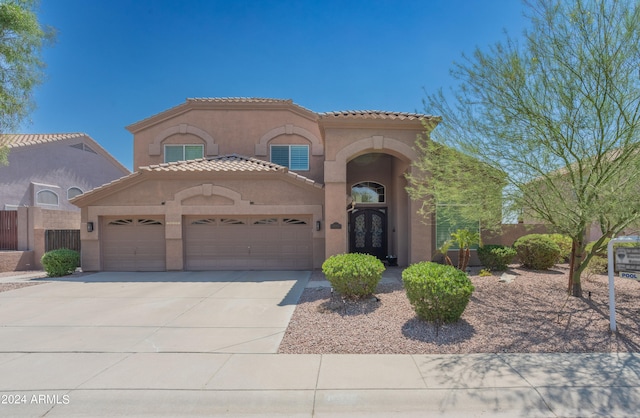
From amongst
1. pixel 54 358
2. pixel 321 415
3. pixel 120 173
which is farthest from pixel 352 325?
pixel 120 173

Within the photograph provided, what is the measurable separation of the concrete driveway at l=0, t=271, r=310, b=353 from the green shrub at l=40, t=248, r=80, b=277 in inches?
45.1

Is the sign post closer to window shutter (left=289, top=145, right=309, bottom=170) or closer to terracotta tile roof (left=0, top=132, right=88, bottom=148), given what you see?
window shutter (left=289, top=145, right=309, bottom=170)

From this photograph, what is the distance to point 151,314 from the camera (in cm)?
688

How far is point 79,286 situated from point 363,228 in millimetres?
10405

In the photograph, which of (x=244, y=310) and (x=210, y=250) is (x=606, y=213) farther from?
(x=210, y=250)

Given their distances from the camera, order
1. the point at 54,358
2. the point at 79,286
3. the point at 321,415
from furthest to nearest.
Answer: the point at 79,286 < the point at 54,358 < the point at 321,415

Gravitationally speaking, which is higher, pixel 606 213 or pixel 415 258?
pixel 606 213

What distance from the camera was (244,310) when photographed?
23.3 feet

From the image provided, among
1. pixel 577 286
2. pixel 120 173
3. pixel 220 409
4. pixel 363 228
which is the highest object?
pixel 120 173

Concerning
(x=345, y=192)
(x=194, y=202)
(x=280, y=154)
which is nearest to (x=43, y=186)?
(x=194, y=202)

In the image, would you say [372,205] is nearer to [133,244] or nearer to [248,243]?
[248,243]

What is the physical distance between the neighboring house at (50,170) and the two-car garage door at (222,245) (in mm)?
9453

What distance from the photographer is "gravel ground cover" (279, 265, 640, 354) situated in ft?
16.3

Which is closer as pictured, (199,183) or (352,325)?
(352,325)
